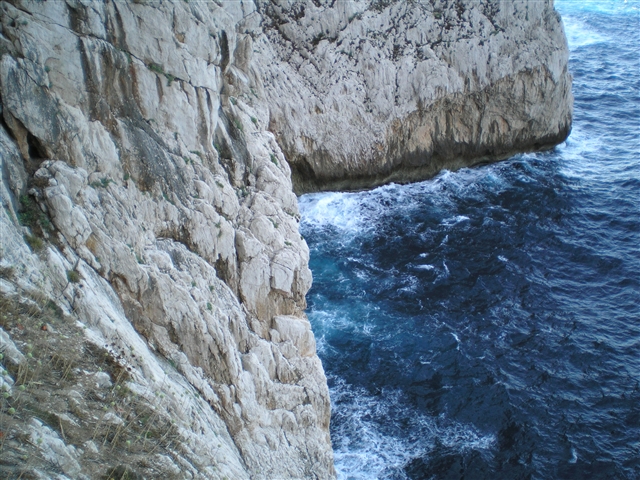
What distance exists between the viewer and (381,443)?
2611 centimetres

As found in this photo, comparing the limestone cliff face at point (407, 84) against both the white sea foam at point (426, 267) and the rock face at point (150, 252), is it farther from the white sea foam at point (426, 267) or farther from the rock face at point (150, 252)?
the rock face at point (150, 252)

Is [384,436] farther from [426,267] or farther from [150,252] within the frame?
[150,252]

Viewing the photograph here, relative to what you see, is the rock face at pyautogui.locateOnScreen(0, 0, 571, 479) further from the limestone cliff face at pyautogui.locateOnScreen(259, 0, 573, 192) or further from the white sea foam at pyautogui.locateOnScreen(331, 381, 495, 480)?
the limestone cliff face at pyautogui.locateOnScreen(259, 0, 573, 192)

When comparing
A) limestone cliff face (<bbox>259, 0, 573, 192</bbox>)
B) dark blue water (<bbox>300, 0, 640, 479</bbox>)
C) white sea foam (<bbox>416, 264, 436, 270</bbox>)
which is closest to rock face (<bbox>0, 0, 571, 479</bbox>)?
dark blue water (<bbox>300, 0, 640, 479</bbox>)

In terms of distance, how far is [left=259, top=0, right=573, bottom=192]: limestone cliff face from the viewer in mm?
40781

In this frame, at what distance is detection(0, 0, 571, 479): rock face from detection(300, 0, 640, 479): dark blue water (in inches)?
253

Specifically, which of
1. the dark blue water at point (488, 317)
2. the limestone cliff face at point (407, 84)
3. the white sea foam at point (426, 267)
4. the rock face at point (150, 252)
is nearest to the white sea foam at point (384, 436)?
the dark blue water at point (488, 317)

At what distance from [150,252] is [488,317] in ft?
67.1

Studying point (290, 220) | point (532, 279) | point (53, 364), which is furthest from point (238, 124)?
point (532, 279)

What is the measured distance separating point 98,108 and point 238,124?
6585 mm

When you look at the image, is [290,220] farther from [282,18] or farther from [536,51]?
[536,51]

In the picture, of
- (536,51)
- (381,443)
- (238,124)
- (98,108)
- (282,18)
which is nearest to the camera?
(98,108)

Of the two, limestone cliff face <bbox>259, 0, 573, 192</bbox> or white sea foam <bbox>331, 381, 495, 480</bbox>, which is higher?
limestone cliff face <bbox>259, 0, 573, 192</bbox>

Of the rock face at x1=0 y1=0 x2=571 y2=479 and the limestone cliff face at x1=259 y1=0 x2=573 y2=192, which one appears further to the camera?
the limestone cliff face at x1=259 y1=0 x2=573 y2=192
